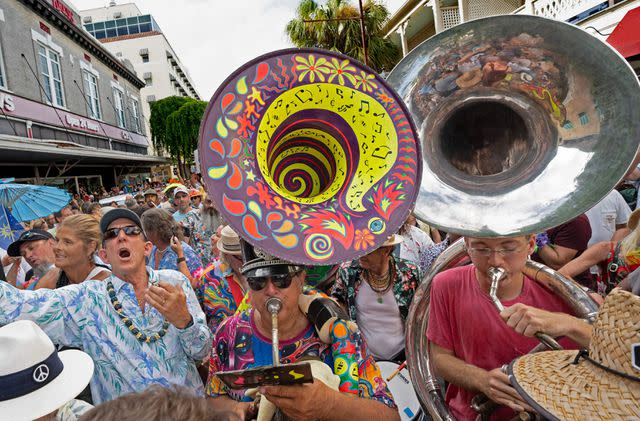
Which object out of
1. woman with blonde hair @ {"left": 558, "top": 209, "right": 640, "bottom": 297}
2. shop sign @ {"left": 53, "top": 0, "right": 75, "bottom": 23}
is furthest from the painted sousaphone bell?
shop sign @ {"left": 53, "top": 0, "right": 75, "bottom": 23}

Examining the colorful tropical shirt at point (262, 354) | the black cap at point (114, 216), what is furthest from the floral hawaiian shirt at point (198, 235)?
the colorful tropical shirt at point (262, 354)

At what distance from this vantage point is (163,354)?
6.83 feet

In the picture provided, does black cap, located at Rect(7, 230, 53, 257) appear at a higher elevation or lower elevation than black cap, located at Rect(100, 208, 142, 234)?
lower

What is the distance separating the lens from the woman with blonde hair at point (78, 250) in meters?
2.71

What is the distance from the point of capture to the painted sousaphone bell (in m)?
1.30

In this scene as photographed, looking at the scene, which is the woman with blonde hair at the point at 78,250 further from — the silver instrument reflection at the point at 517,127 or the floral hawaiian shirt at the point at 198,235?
the floral hawaiian shirt at the point at 198,235

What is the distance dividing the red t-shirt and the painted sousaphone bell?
2.69 feet

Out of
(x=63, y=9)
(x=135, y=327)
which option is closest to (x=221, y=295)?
(x=135, y=327)

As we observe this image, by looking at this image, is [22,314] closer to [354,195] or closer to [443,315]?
[354,195]

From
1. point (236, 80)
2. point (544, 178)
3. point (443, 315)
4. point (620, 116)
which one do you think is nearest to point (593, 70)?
point (620, 116)

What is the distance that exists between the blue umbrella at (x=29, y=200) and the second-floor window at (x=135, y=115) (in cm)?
2805

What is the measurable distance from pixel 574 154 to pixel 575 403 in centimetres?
110

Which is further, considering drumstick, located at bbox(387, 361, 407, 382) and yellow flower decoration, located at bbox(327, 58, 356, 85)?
drumstick, located at bbox(387, 361, 407, 382)

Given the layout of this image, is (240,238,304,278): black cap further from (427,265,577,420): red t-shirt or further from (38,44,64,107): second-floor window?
(38,44,64,107): second-floor window
